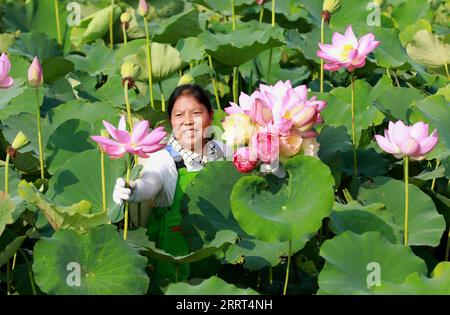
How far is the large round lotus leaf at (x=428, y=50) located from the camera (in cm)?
326

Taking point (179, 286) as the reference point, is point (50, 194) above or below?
above

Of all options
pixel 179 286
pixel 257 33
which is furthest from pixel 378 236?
pixel 257 33

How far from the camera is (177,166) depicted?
8.20 feet

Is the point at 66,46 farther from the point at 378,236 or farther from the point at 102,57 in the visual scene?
the point at 378,236

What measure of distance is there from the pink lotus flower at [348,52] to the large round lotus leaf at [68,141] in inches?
25.8

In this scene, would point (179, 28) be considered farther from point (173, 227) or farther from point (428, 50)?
point (173, 227)

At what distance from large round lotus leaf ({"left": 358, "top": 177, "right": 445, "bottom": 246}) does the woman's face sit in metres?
0.45

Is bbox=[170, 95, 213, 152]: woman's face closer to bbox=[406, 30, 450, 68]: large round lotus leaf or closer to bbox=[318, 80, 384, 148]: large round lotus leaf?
bbox=[318, 80, 384, 148]: large round lotus leaf

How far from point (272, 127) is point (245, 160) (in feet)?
0.31

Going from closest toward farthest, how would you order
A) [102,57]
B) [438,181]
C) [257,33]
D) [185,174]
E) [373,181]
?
1. [185,174]
2. [373,181]
3. [438,181]
4. [257,33]
5. [102,57]

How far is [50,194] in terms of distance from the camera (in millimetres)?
2533

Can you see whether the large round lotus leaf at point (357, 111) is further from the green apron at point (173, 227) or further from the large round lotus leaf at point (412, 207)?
the green apron at point (173, 227)
